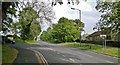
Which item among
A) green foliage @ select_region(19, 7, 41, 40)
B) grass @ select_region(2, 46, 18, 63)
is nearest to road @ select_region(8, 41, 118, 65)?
grass @ select_region(2, 46, 18, 63)

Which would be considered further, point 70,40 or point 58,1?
point 70,40

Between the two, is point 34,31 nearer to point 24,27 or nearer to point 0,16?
point 24,27

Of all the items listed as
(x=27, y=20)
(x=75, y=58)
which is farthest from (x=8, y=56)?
(x=27, y=20)

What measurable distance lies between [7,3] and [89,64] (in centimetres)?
1049

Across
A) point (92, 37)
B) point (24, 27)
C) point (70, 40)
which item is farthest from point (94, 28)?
point (92, 37)

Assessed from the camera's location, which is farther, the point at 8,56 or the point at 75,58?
A: the point at 75,58

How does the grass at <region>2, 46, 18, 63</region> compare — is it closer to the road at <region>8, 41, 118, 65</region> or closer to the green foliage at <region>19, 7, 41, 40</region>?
the road at <region>8, 41, 118, 65</region>

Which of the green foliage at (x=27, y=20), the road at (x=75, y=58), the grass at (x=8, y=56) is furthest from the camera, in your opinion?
the green foliage at (x=27, y=20)

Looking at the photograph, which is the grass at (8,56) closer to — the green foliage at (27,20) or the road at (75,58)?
the road at (75,58)

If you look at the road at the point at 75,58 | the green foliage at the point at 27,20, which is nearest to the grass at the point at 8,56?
the road at the point at 75,58

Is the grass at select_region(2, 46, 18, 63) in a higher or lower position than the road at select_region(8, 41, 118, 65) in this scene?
higher

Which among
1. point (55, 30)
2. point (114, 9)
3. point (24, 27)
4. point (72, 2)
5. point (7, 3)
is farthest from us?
point (55, 30)

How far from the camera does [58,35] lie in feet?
396

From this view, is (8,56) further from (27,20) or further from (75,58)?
(27,20)
